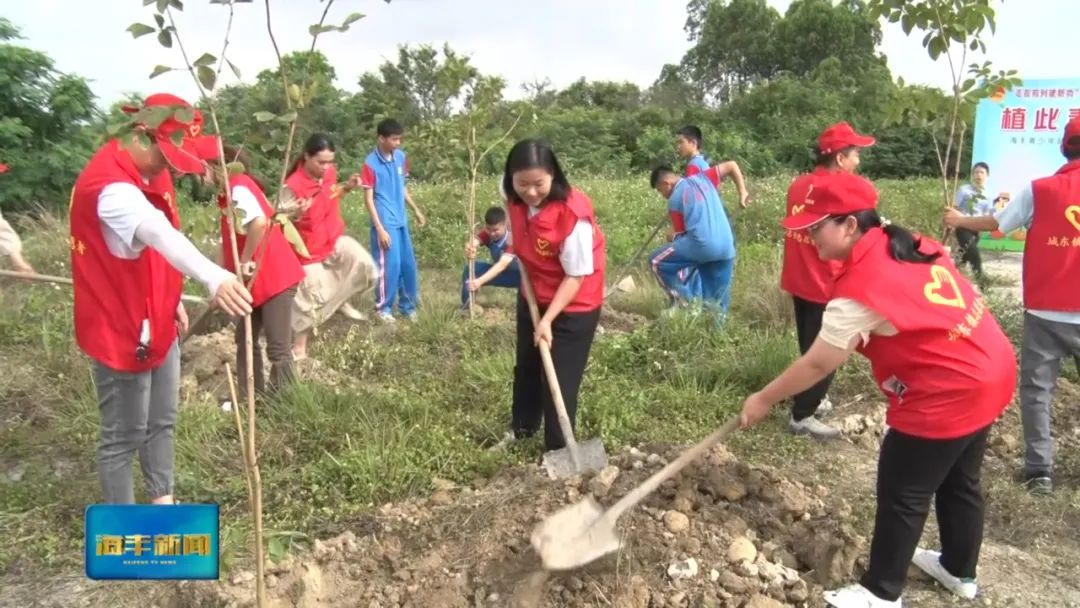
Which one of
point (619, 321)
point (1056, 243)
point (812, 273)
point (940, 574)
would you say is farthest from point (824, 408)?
point (619, 321)

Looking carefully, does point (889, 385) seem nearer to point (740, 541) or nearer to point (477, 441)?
point (740, 541)

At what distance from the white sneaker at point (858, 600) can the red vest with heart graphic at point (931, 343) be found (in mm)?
570

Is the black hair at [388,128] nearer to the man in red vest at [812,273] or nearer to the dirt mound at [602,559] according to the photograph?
the man in red vest at [812,273]

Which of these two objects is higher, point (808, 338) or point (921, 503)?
point (808, 338)

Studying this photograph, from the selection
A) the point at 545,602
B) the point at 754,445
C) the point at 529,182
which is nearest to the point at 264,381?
the point at 529,182

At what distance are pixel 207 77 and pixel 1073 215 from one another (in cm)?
327

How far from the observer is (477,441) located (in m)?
3.80

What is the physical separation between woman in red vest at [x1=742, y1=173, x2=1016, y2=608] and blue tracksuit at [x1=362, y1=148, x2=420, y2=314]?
4.03 m

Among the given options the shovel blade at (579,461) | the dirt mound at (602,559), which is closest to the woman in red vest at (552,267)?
the shovel blade at (579,461)

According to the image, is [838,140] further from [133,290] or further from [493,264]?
[133,290]

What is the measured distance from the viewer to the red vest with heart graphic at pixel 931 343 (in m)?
2.12

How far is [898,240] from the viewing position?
7.18 feet

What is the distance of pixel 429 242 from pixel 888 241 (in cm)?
727

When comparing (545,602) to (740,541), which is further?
(740,541)
